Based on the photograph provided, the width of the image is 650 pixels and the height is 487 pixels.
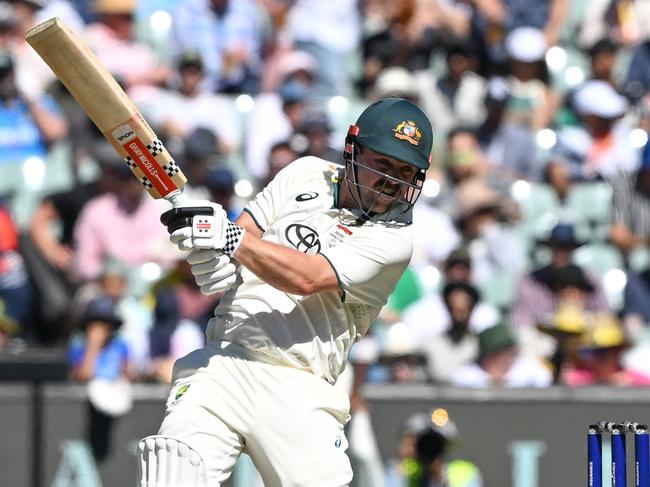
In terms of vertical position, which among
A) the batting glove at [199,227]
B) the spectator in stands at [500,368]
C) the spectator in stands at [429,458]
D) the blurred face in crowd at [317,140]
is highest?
the batting glove at [199,227]

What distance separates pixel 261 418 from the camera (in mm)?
4387

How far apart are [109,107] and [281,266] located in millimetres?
725

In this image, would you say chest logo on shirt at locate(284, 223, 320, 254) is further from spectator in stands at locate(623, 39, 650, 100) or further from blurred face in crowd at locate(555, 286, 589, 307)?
spectator in stands at locate(623, 39, 650, 100)

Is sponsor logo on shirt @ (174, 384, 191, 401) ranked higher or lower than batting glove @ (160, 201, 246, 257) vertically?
lower

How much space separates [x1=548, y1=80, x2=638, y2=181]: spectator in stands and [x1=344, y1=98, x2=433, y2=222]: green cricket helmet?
4411mm

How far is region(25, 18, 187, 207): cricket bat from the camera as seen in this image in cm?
414

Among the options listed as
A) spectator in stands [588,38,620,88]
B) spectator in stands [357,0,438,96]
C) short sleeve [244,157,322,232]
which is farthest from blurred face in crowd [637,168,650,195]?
short sleeve [244,157,322,232]

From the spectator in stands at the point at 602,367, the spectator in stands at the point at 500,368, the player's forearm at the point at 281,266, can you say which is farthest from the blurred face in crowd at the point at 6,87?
the player's forearm at the point at 281,266

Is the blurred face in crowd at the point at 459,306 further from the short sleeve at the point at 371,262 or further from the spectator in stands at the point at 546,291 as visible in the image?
the short sleeve at the point at 371,262

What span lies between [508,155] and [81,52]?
5.15 m

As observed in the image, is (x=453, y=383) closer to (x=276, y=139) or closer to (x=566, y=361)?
(x=566, y=361)

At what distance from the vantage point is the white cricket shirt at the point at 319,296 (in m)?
4.44

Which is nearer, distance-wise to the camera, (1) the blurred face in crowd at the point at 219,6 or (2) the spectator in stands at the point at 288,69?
(2) the spectator in stands at the point at 288,69

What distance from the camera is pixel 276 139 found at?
8555 millimetres
